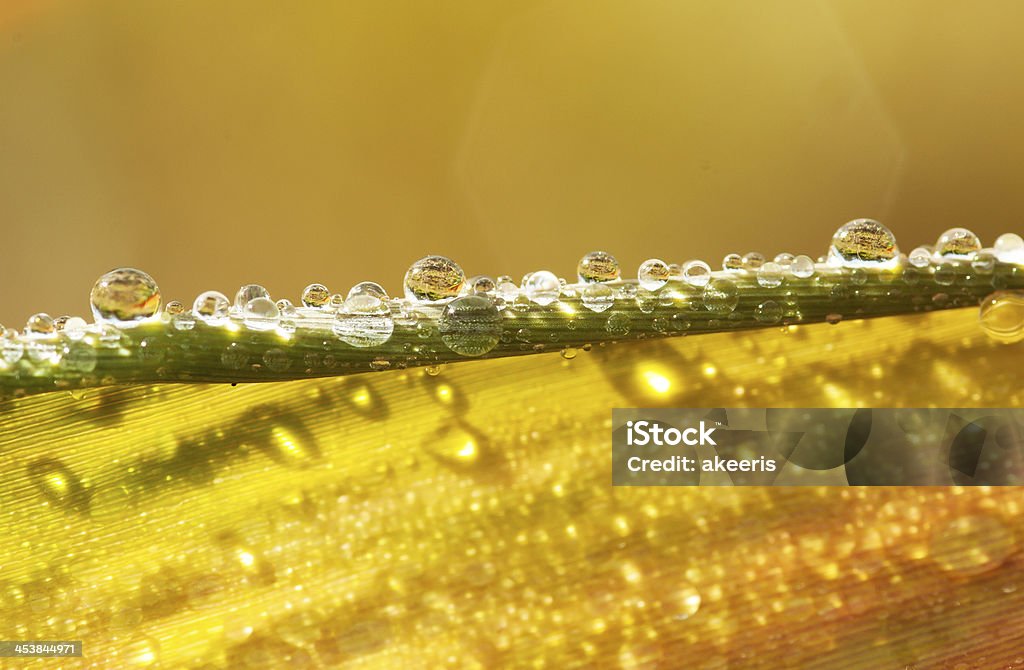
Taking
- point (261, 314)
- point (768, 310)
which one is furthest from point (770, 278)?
point (261, 314)

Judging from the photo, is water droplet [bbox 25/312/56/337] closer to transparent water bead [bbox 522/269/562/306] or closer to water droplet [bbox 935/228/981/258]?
transparent water bead [bbox 522/269/562/306]

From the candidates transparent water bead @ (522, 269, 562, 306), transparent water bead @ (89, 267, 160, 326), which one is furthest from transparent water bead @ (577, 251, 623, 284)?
transparent water bead @ (89, 267, 160, 326)

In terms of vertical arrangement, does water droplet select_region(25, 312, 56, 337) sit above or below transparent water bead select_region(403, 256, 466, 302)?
below

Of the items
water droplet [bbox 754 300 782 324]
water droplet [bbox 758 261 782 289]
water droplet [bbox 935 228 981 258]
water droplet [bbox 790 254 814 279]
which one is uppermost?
water droplet [bbox 935 228 981 258]

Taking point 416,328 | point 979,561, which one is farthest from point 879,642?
point 416,328

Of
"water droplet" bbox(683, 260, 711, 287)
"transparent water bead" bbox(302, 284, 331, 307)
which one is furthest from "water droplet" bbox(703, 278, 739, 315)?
"transparent water bead" bbox(302, 284, 331, 307)

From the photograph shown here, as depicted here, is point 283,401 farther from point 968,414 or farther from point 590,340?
point 968,414
